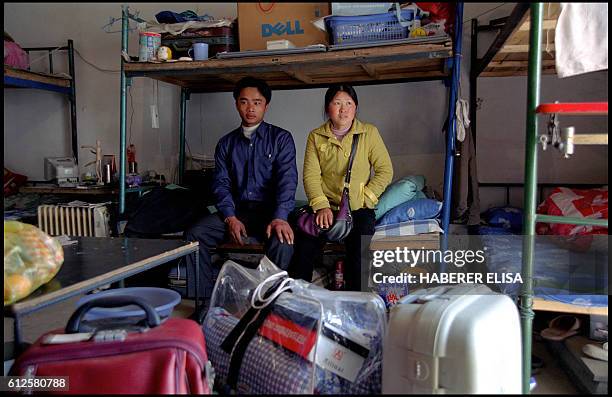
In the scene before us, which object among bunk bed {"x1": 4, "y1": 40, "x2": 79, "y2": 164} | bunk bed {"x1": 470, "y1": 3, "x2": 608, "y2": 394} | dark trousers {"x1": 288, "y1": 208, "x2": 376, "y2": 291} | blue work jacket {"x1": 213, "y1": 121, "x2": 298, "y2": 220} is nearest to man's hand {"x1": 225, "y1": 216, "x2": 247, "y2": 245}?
blue work jacket {"x1": 213, "y1": 121, "x2": 298, "y2": 220}

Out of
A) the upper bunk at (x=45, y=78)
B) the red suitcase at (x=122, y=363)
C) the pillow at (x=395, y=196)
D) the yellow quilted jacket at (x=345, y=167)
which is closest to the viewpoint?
the red suitcase at (x=122, y=363)

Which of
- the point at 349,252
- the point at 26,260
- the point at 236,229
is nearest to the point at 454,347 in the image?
the point at 26,260

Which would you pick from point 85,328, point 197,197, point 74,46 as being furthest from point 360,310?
point 74,46

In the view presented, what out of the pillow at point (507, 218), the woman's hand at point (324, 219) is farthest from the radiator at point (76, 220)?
the pillow at point (507, 218)

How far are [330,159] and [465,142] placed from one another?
2.71 ft

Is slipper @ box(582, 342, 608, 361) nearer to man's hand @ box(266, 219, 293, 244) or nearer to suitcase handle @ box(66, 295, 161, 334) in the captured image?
man's hand @ box(266, 219, 293, 244)

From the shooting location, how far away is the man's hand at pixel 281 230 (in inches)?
100

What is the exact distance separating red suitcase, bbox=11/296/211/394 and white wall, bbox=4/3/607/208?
2.60 meters

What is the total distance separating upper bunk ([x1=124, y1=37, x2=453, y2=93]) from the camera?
2533 millimetres

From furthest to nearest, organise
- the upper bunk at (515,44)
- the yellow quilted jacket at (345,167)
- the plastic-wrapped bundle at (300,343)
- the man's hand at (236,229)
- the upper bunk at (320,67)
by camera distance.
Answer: the yellow quilted jacket at (345,167)
the man's hand at (236,229)
the upper bunk at (320,67)
the upper bunk at (515,44)
the plastic-wrapped bundle at (300,343)

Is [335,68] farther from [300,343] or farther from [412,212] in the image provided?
[300,343]

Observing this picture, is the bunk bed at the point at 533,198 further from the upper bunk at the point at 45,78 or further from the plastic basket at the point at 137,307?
the upper bunk at the point at 45,78

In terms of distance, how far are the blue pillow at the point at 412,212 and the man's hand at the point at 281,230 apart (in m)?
0.59

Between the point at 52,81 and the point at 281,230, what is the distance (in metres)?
2.76
